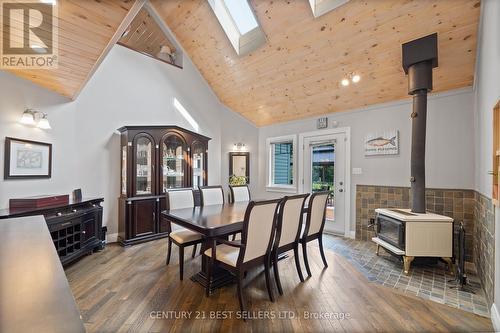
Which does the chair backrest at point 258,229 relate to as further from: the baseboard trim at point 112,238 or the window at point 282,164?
the window at point 282,164

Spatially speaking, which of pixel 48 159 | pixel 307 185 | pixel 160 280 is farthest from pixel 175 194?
pixel 307 185

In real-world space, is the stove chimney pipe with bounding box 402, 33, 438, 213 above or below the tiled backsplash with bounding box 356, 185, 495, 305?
above

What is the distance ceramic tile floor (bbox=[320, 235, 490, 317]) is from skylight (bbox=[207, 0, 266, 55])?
11.6 ft

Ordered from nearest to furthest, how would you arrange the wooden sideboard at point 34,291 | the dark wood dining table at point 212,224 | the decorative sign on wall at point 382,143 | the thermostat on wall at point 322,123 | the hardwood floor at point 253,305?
the wooden sideboard at point 34,291 → the hardwood floor at point 253,305 → the dark wood dining table at point 212,224 → the decorative sign on wall at point 382,143 → the thermostat on wall at point 322,123

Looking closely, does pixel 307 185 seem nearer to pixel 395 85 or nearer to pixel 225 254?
pixel 395 85

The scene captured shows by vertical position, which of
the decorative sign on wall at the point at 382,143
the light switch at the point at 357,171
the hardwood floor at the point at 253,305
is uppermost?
the decorative sign on wall at the point at 382,143

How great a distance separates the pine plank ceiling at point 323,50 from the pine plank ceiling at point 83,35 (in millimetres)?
1907

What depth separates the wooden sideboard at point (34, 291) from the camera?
533 millimetres

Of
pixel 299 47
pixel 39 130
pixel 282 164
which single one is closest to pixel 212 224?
pixel 39 130

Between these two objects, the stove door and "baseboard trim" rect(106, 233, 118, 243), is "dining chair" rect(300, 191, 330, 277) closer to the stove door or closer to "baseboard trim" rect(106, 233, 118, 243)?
the stove door

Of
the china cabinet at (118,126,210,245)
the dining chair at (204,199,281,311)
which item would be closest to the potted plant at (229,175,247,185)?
the china cabinet at (118,126,210,245)

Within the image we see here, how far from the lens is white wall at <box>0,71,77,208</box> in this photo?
2.53 meters

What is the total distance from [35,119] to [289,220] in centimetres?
327

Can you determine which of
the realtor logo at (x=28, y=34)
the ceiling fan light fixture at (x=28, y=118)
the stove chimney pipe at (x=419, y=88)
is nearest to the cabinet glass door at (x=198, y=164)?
the ceiling fan light fixture at (x=28, y=118)
